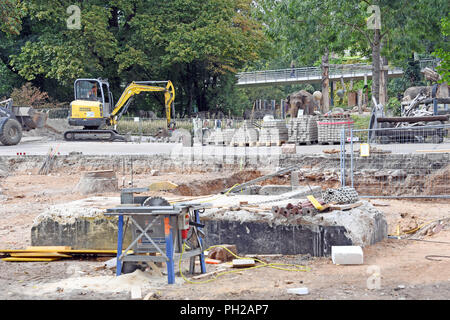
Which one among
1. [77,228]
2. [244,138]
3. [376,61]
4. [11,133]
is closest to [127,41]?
[11,133]

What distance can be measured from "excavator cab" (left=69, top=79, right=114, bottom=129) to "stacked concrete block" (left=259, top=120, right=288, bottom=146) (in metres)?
8.88

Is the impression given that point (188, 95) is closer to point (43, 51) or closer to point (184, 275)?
point (43, 51)

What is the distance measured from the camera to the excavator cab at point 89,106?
86.9 ft

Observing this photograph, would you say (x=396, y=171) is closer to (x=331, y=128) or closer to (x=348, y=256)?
(x=331, y=128)

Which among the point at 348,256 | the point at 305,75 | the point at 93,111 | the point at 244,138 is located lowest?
the point at 348,256

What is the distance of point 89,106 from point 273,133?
9848mm

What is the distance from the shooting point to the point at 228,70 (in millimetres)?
38875

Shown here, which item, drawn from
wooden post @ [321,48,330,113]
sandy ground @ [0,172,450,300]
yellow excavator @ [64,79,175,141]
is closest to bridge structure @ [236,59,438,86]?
wooden post @ [321,48,330,113]

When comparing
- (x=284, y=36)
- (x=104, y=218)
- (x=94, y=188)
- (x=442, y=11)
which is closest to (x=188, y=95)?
(x=284, y=36)

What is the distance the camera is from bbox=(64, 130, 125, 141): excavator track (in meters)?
26.9

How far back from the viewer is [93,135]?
27.1 meters

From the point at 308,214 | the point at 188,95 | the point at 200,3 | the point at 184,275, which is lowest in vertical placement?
the point at 184,275

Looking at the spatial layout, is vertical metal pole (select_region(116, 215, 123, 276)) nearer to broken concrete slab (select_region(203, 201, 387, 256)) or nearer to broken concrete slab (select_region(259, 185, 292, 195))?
broken concrete slab (select_region(203, 201, 387, 256))

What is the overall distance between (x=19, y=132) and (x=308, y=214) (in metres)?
18.7
